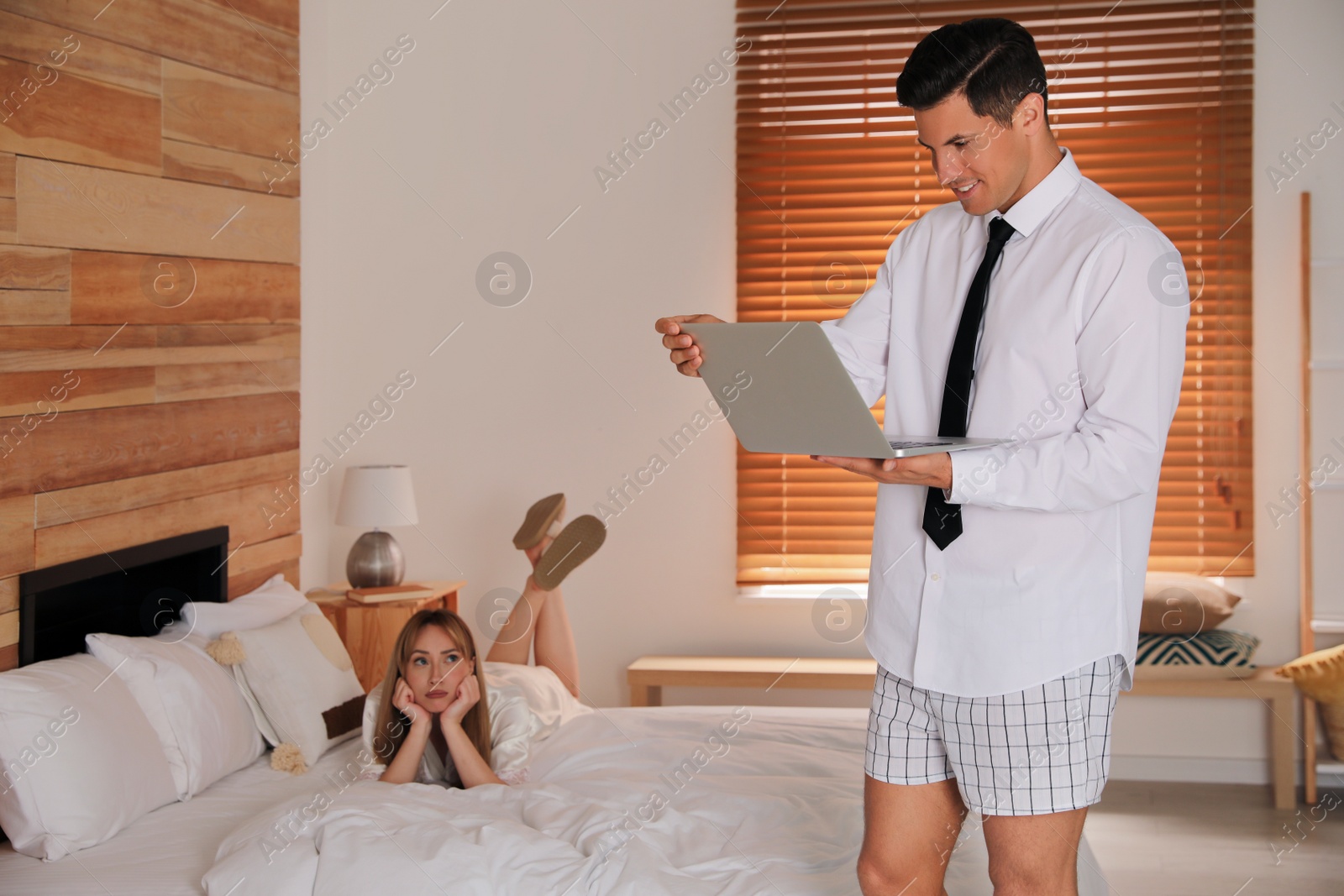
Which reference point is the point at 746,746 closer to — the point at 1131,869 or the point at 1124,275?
the point at 1131,869

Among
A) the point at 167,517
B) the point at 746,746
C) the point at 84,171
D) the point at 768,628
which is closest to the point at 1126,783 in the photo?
the point at 768,628

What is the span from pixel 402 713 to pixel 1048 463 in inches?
63.1

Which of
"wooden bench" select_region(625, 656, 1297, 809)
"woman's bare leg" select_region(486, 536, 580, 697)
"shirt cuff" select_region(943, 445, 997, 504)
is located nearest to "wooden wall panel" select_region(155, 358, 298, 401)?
"woman's bare leg" select_region(486, 536, 580, 697)

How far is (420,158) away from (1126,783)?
3106 mm

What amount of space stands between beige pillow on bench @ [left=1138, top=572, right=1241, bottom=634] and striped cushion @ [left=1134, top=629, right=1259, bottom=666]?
0.09ft

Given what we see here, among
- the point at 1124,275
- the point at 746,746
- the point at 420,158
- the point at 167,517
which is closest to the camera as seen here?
the point at 1124,275

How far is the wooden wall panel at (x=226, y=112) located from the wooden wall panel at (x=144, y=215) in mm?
135

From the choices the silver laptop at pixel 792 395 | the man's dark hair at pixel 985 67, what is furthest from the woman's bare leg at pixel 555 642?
the man's dark hair at pixel 985 67

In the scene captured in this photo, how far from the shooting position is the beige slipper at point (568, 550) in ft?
10.5

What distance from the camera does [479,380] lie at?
12.7 feet

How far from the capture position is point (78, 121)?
2.47 m

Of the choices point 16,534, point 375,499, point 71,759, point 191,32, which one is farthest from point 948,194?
point 71,759

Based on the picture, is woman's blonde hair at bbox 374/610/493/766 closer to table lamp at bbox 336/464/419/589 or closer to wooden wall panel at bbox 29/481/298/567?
wooden wall panel at bbox 29/481/298/567

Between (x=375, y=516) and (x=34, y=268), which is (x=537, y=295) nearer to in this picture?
(x=375, y=516)
